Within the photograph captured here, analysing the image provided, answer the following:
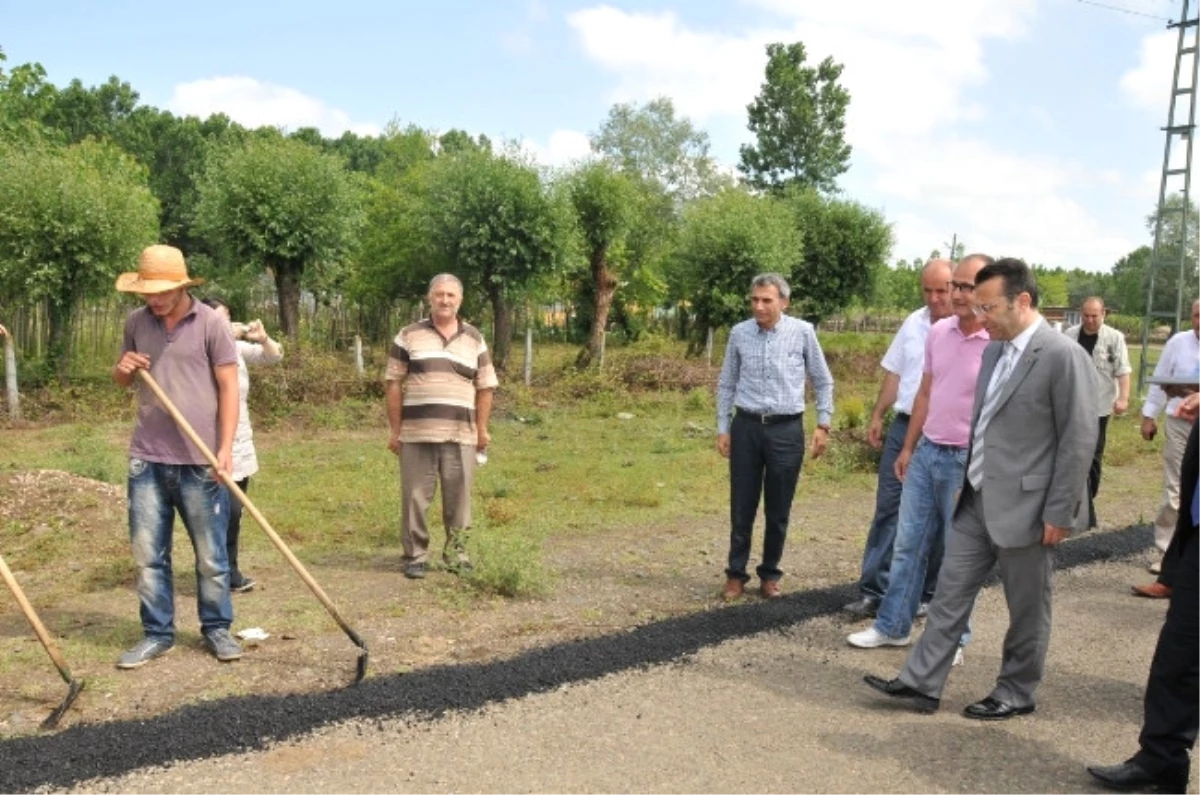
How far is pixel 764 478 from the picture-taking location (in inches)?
248

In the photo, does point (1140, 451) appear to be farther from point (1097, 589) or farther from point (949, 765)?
point (949, 765)

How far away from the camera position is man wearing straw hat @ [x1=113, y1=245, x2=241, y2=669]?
4.89 meters

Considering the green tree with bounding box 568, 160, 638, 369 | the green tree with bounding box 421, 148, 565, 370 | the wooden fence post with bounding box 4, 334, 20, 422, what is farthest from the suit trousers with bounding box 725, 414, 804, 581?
the green tree with bounding box 568, 160, 638, 369

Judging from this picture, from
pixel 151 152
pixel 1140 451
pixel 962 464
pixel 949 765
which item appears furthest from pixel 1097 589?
pixel 151 152

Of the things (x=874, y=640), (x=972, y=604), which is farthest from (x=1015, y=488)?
(x=874, y=640)

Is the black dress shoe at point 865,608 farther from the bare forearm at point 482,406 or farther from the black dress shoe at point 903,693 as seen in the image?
the bare forearm at point 482,406

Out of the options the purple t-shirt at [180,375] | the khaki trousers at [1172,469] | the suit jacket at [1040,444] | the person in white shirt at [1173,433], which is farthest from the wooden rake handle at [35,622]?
the khaki trousers at [1172,469]

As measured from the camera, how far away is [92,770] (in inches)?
143

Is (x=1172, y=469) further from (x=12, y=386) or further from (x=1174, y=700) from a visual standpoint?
(x=12, y=386)

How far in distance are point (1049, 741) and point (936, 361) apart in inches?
78.6

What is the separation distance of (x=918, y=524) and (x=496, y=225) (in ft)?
51.7

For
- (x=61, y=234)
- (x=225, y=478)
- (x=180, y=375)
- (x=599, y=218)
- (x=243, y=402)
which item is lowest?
(x=225, y=478)

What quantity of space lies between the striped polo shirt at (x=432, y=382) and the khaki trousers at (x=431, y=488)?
0.09m

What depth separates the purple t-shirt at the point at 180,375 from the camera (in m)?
4.89
